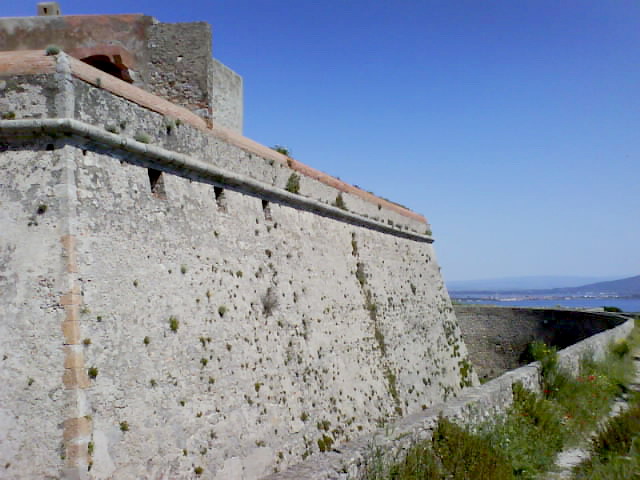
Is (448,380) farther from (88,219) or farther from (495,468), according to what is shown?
(88,219)

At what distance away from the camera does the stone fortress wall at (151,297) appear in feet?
17.6

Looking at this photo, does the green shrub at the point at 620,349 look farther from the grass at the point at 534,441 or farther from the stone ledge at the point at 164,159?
the stone ledge at the point at 164,159

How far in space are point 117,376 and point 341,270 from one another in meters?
6.85

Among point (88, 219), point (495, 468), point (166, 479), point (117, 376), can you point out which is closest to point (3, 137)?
point (88, 219)

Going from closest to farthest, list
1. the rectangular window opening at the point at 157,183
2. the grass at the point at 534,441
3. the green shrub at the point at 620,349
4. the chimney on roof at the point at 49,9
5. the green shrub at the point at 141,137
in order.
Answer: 1. the grass at the point at 534,441
2. the green shrub at the point at 141,137
3. the rectangular window opening at the point at 157,183
4. the chimney on roof at the point at 49,9
5. the green shrub at the point at 620,349

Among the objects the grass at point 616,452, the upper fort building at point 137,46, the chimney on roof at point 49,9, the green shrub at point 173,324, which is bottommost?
the grass at point 616,452

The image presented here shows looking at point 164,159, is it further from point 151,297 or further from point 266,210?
point 266,210

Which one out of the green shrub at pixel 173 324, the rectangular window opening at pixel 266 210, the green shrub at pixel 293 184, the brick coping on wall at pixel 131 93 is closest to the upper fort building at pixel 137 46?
the brick coping on wall at pixel 131 93

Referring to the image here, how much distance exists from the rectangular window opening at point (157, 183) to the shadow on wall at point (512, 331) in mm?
19621

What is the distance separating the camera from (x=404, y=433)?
552 centimetres

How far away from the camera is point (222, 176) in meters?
8.41

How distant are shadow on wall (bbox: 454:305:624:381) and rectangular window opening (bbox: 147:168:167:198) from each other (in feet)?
64.4

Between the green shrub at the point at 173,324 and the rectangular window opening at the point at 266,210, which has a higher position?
the rectangular window opening at the point at 266,210

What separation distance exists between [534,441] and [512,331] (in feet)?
60.5
